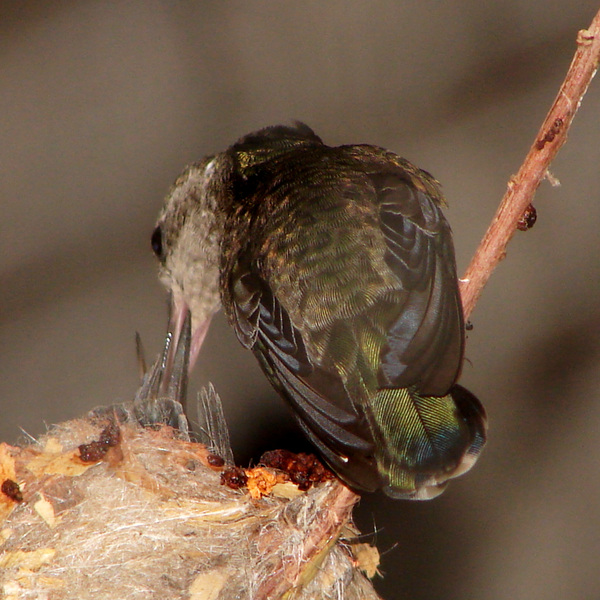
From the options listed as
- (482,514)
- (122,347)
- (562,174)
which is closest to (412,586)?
(482,514)

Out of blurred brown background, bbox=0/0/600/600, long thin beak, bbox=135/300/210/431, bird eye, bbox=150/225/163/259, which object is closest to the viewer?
long thin beak, bbox=135/300/210/431

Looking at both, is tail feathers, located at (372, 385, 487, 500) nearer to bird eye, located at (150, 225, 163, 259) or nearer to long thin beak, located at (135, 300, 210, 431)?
long thin beak, located at (135, 300, 210, 431)

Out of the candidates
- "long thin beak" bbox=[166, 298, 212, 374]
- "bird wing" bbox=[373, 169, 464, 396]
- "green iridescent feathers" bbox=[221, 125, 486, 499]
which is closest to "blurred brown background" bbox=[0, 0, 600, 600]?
"long thin beak" bbox=[166, 298, 212, 374]

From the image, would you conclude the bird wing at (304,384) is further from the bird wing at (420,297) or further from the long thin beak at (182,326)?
the long thin beak at (182,326)

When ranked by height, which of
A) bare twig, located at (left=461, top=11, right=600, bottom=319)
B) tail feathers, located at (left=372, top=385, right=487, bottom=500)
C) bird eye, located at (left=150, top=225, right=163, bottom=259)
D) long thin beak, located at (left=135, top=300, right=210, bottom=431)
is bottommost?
long thin beak, located at (left=135, top=300, right=210, bottom=431)

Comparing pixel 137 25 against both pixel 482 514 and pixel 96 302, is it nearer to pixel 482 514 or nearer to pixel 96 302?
pixel 96 302
